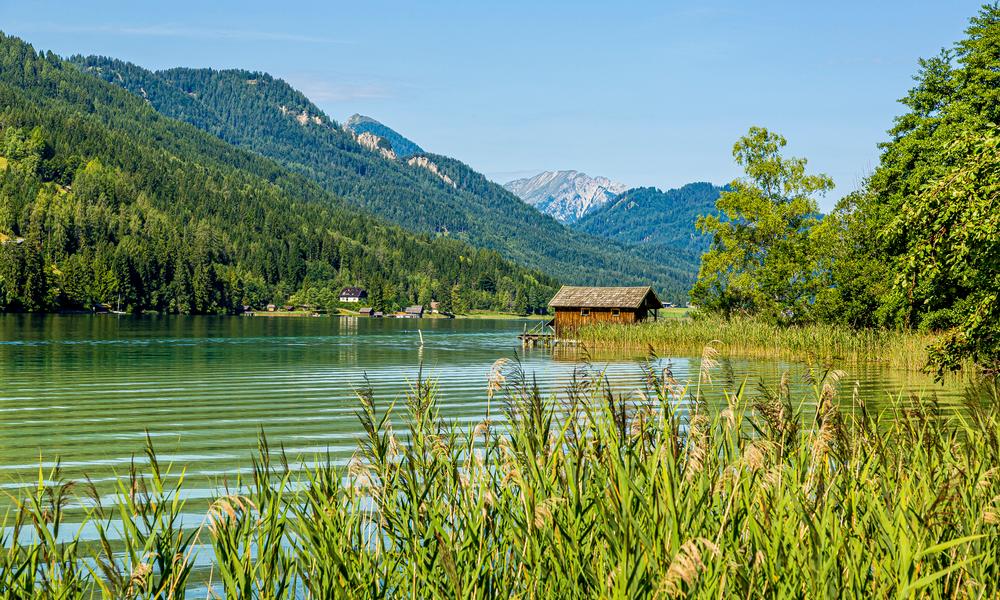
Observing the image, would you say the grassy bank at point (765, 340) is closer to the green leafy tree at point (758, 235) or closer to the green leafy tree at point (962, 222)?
the green leafy tree at point (758, 235)

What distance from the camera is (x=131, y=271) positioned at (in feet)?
511

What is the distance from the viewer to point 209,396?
2989 cm

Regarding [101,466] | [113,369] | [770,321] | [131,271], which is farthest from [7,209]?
[101,466]

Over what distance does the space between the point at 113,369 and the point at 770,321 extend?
116ft

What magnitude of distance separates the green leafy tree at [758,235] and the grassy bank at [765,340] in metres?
2.08

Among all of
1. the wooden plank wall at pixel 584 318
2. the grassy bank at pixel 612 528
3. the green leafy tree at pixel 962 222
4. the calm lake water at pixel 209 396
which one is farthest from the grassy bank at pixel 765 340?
the grassy bank at pixel 612 528

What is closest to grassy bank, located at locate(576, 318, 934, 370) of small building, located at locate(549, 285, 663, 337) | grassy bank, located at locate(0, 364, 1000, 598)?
small building, located at locate(549, 285, 663, 337)

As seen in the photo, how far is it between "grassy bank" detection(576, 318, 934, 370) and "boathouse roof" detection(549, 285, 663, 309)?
4.70 meters

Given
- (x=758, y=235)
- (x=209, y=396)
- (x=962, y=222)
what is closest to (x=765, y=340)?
(x=758, y=235)

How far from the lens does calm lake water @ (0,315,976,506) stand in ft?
57.4

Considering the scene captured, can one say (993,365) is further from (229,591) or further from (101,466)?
(229,591)

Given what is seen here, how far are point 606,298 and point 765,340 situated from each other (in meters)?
24.3

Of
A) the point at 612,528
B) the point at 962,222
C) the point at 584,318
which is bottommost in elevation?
the point at 612,528

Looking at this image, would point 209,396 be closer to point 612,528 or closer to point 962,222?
point 962,222
